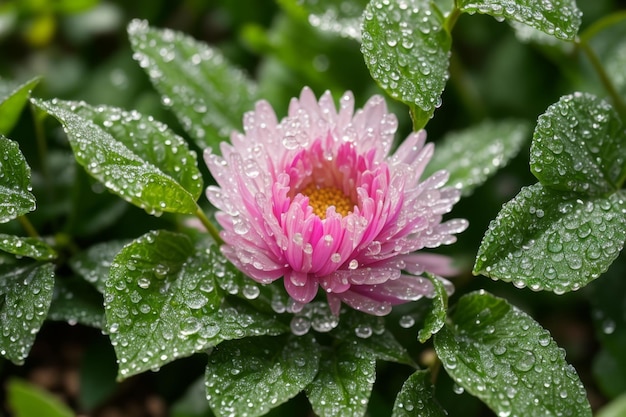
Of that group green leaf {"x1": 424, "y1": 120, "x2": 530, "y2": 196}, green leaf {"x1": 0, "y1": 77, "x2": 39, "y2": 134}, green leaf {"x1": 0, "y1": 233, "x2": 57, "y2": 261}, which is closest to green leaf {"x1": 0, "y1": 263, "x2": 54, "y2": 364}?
green leaf {"x1": 0, "y1": 233, "x2": 57, "y2": 261}

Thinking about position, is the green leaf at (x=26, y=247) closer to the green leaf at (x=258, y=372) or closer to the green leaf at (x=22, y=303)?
the green leaf at (x=22, y=303)

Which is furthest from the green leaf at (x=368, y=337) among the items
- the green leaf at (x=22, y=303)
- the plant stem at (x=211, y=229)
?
the green leaf at (x=22, y=303)

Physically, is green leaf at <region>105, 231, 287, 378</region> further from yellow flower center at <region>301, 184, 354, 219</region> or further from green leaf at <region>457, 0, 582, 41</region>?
green leaf at <region>457, 0, 582, 41</region>

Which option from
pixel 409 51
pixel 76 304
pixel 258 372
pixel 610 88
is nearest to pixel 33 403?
pixel 76 304

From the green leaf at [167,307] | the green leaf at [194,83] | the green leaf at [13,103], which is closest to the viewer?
the green leaf at [167,307]

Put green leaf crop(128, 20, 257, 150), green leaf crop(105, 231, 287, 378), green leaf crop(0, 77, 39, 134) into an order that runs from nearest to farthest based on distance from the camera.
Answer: green leaf crop(105, 231, 287, 378) → green leaf crop(0, 77, 39, 134) → green leaf crop(128, 20, 257, 150)

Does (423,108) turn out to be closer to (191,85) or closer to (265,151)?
(265,151)
